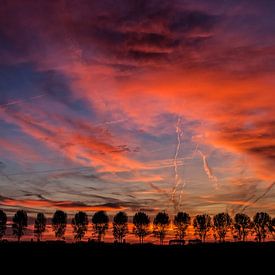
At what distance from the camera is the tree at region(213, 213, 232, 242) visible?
153m

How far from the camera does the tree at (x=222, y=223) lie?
153125mm

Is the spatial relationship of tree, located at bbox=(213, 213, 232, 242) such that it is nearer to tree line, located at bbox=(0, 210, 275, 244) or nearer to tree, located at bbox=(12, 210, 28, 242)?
tree line, located at bbox=(0, 210, 275, 244)

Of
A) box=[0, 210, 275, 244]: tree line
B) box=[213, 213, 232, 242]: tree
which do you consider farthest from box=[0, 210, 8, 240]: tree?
box=[213, 213, 232, 242]: tree

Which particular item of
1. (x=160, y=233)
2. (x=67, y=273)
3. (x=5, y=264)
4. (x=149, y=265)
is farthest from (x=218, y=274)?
(x=160, y=233)

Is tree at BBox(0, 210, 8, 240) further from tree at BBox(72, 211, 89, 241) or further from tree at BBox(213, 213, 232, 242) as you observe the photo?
tree at BBox(213, 213, 232, 242)

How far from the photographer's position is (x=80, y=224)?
147250 millimetres

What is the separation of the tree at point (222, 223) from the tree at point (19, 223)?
71821mm

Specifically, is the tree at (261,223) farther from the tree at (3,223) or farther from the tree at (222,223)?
the tree at (3,223)

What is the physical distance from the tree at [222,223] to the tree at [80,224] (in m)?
49.9

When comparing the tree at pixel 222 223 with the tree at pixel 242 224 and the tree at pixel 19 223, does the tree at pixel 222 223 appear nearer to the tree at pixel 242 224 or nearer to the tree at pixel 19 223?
the tree at pixel 242 224

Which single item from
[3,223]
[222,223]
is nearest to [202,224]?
[222,223]

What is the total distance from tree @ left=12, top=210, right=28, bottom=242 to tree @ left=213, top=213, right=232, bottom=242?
71821 mm

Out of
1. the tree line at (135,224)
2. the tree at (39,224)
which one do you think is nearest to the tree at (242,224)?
the tree line at (135,224)

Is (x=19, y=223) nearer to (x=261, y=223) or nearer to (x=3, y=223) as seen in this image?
(x=3, y=223)
